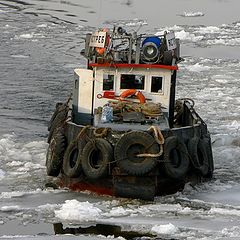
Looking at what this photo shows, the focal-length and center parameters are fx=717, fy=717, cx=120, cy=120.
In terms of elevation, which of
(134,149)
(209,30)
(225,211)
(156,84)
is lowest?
(225,211)

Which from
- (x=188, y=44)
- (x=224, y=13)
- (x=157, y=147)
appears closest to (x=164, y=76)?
(x=157, y=147)

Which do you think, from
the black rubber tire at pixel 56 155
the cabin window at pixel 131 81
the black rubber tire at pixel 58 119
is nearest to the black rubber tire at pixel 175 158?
the cabin window at pixel 131 81

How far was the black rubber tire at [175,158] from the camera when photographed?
1167cm

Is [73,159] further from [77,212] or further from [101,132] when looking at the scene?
[77,212]

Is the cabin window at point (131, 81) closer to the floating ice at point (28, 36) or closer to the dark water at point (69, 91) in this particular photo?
the dark water at point (69, 91)

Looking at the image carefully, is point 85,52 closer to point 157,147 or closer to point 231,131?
point 157,147

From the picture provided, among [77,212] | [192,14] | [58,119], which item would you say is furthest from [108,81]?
[192,14]

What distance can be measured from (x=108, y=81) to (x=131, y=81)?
42cm

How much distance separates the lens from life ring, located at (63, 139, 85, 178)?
12087mm

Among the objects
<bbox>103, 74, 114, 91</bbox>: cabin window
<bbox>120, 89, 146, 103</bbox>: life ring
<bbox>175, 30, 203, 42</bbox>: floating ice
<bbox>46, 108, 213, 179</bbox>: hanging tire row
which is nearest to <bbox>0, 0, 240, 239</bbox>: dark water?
<bbox>175, 30, 203, 42</bbox>: floating ice

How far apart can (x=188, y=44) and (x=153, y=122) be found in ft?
56.6

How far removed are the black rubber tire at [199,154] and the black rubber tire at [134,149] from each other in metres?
1.01

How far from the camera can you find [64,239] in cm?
998

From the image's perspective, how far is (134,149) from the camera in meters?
11.6
